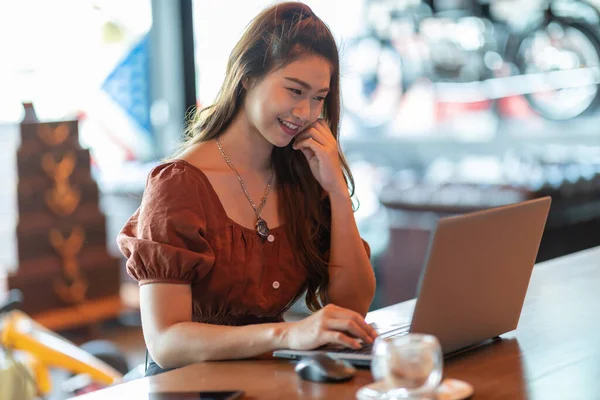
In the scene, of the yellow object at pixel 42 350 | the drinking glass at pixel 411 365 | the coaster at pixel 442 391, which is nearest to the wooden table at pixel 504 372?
the coaster at pixel 442 391

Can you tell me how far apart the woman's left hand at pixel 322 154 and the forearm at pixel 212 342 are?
493 millimetres

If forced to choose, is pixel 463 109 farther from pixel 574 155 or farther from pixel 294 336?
pixel 294 336

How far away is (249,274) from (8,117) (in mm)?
5070

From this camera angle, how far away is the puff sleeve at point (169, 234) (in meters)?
1.59

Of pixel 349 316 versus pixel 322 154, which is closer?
pixel 349 316

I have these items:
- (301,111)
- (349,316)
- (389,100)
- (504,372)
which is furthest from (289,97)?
(389,100)

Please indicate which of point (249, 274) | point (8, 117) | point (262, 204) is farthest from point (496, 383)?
point (8, 117)

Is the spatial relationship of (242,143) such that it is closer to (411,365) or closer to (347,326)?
(347,326)

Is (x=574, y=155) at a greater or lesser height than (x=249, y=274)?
greater

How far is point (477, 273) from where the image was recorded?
4.47 feet

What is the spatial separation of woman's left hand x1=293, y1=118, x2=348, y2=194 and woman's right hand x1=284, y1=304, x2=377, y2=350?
0.53 metres

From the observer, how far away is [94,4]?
274 inches

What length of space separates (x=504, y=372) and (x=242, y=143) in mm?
799

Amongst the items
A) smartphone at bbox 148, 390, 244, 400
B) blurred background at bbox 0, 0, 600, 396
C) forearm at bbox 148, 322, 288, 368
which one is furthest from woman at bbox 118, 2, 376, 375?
blurred background at bbox 0, 0, 600, 396
